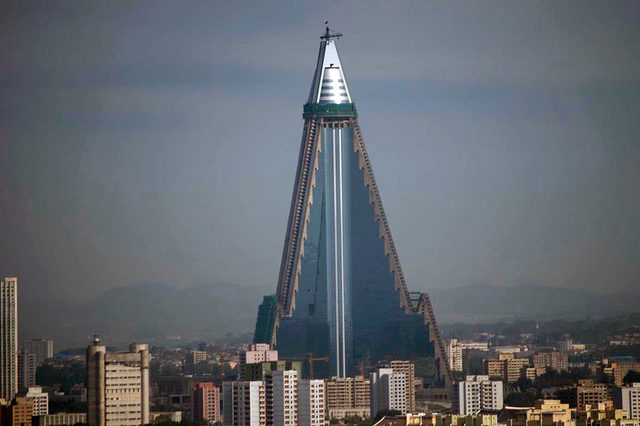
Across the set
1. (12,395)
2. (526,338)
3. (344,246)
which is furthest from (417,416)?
(344,246)

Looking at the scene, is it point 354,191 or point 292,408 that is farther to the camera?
point 354,191

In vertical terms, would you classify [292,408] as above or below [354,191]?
below

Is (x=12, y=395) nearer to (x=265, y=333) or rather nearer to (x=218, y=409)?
(x=218, y=409)

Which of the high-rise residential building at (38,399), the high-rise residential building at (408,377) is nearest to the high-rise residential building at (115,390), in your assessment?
the high-rise residential building at (38,399)

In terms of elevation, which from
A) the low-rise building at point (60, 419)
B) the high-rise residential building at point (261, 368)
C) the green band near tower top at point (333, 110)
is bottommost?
the low-rise building at point (60, 419)

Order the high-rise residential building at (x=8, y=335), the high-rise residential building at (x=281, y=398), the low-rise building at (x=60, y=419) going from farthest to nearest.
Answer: the high-rise residential building at (x=8, y=335), the low-rise building at (x=60, y=419), the high-rise residential building at (x=281, y=398)

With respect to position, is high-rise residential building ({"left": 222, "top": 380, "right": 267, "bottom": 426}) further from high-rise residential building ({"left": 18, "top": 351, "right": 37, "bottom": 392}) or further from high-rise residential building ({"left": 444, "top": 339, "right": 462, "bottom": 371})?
high-rise residential building ({"left": 444, "top": 339, "right": 462, "bottom": 371})

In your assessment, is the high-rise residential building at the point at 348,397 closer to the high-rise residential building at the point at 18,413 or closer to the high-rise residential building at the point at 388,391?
the high-rise residential building at the point at 388,391
